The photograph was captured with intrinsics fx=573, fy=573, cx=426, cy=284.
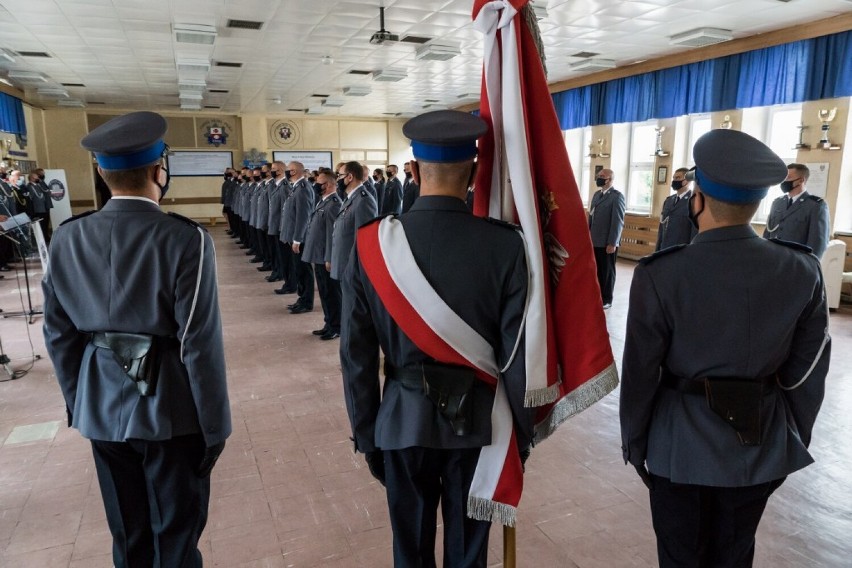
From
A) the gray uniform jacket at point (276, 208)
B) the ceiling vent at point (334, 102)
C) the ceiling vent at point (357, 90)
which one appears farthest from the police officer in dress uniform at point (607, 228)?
the ceiling vent at point (334, 102)

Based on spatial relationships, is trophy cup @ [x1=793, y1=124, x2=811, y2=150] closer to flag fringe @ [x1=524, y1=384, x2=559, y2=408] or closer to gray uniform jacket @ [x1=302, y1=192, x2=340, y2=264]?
gray uniform jacket @ [x1=302, y1=192, x2=340, y2=264]

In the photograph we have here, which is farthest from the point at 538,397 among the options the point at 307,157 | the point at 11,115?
the point at 307,157

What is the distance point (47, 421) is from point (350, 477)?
2.16m

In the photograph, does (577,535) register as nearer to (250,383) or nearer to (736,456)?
(736,456)

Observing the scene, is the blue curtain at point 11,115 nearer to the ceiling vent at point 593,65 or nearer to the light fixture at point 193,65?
the light fixture at point 193,65

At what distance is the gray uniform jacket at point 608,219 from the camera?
693 centimetres

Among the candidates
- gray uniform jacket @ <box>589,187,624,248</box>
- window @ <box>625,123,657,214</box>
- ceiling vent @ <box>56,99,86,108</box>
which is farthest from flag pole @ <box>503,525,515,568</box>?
ceiling vent @ <box>56,99,86,108</box>

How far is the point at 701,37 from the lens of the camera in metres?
7.62

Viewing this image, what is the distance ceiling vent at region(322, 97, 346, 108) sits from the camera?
1393 cm

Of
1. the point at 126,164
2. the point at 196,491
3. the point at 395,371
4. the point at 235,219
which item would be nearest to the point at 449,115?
the point at 395,371

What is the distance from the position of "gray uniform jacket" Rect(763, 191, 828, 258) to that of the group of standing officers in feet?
12.8

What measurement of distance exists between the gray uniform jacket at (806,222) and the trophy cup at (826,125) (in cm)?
212

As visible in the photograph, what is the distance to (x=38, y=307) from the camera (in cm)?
683

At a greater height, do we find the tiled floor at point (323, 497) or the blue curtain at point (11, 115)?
the blue curtain at point (11, 115)
